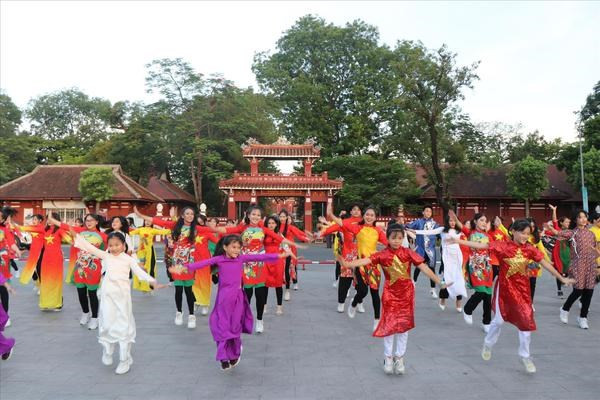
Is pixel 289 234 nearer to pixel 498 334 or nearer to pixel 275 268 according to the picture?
pixel 275 268

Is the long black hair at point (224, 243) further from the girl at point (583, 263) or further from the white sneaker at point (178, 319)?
the girl at point (583, 263)

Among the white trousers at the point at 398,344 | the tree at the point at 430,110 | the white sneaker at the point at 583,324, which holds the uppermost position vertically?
the tree at the point at 430,110

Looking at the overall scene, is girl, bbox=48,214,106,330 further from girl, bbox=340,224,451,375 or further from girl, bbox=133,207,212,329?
girl, bbox=340,224,451,375

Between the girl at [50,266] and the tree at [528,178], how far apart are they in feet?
92.4

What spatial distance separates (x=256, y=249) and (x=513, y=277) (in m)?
3.24

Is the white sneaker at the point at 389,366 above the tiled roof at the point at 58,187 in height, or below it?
below

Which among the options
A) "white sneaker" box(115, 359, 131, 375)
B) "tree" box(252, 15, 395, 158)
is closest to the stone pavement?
"white sneaker" box(115, 359, 131, 375)

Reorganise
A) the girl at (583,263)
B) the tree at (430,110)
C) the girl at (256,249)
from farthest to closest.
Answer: the tree at (430,110)
the girl at (583,263)
the girl at (256,249)

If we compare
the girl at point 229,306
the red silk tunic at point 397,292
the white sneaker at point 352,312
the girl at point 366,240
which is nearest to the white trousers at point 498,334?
the red silk tunic at point 397,292

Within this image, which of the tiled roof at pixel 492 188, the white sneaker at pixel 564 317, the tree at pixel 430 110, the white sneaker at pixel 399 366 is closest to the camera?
the white sneaker at pixel 399 366

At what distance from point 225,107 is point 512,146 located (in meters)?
26.1

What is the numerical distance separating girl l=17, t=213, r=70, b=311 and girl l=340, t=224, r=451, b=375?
207 inches

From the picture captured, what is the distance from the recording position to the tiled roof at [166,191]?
3441cm

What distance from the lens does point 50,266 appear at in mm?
7539
